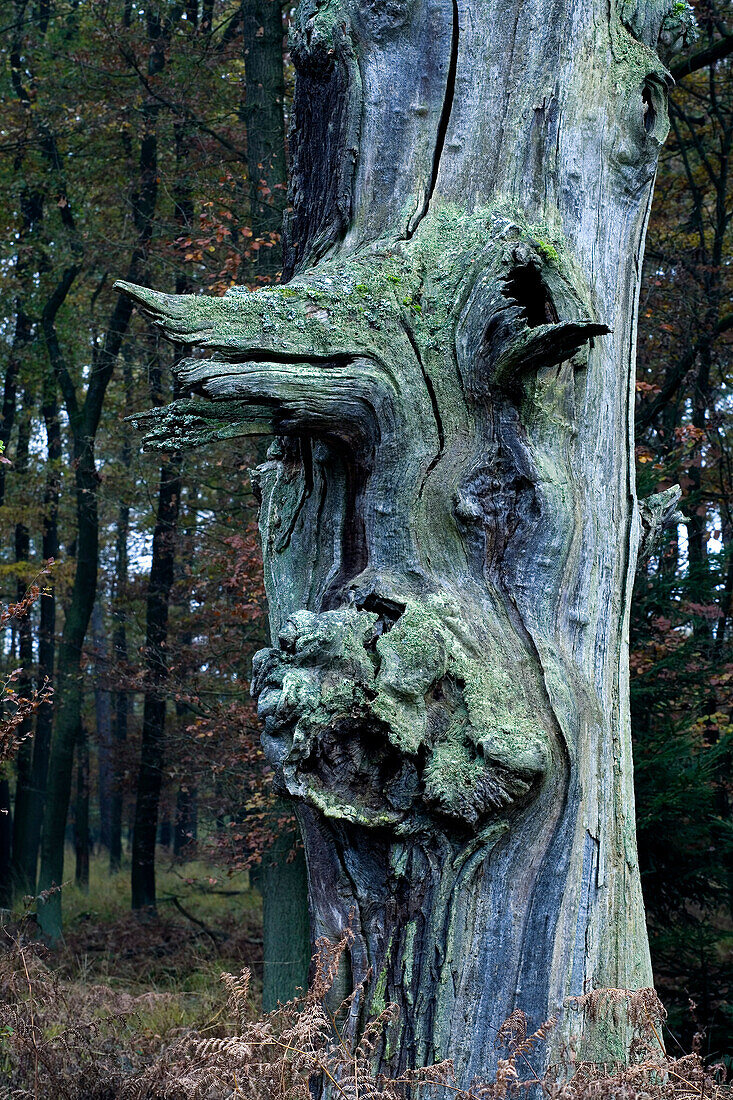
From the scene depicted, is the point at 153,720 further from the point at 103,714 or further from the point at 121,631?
the point at 103,714

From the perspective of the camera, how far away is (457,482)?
2.64m

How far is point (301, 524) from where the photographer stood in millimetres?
2963

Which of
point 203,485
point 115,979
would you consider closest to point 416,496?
point 115,979

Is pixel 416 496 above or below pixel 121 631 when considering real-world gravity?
below

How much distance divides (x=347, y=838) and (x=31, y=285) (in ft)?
51.2

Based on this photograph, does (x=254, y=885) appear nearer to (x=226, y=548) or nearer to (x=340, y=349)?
(x=226, y=548)

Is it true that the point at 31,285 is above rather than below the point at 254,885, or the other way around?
above

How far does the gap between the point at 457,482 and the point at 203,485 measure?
9.72 meters

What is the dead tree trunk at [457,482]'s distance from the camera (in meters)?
2.39

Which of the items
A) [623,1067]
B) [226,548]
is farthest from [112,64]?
[623,1067]

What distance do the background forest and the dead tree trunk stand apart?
2.53 metres

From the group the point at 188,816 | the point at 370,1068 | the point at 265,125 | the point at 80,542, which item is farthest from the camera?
the point at 188,816

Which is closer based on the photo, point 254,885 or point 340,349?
point 340,349

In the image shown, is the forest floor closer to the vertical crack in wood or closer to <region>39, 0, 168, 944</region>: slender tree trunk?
<region>39, 0, 168, 944</region>: slender tree trunk
